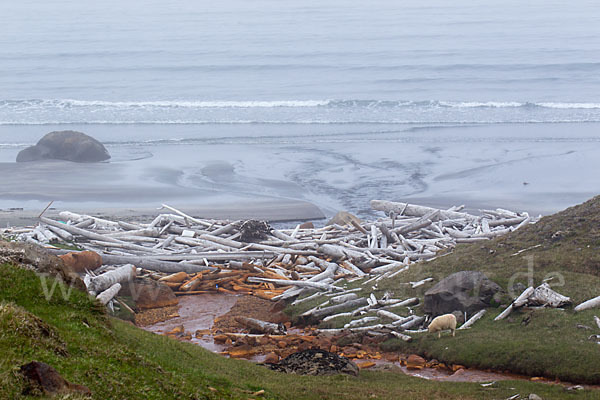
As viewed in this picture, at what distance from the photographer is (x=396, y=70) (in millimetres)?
83625

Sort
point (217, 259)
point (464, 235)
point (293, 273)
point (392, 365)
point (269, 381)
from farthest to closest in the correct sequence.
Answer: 1. point (464, 235)
2. point (217, 259)
3. point (293, 273)
4. point (392, 365)
5. point (269, 381)

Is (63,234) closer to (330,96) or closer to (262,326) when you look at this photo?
(262,326)

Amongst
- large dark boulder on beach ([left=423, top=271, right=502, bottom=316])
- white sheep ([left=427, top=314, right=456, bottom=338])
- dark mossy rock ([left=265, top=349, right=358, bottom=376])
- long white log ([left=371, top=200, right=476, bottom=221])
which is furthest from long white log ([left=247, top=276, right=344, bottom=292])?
long white log ([left=371, top=200, right=476, bottom=221])

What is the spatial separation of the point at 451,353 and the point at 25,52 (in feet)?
318

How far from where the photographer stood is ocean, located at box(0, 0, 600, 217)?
4353 centimetres

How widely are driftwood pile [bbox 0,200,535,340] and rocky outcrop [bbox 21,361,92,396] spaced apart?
10.6 m

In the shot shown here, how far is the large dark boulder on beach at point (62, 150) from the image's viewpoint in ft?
145

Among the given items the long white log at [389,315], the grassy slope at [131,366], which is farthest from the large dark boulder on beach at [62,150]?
the grassy slope at [131,366]

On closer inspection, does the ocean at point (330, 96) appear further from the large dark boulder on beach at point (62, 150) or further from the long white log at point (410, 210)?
the long white log at point (410, 210)

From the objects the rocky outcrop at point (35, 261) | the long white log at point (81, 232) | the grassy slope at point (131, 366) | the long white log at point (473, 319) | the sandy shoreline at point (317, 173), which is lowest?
the sandy shoreline at point (317, 173)

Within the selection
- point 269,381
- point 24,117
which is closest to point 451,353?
point 269,381

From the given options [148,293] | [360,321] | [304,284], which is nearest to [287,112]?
[304,284]

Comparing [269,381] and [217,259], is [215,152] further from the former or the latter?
[269,381]

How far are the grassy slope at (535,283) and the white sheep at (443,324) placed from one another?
241 mm
